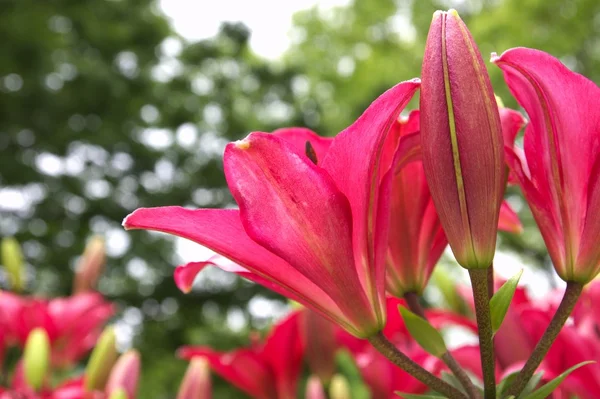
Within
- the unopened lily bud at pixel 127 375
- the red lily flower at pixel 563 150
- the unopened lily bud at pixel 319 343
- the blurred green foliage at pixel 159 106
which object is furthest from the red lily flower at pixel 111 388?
the blurred green foliage at pixel 159 106

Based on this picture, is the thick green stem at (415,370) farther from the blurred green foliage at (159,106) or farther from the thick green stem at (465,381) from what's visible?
the blurred green foliage at (159,106)

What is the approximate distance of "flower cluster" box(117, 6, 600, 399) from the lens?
0.30m

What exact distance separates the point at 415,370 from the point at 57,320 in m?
0.68

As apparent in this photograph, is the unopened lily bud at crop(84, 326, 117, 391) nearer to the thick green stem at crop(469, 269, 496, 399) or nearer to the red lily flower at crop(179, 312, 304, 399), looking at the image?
the red lily flower at crop(179, 312, 304, 399)

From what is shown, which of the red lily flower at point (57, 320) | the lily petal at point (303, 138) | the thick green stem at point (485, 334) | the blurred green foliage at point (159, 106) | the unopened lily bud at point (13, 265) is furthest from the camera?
the blurred green foliage at point (159, 106)

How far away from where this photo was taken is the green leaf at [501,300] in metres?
0.31

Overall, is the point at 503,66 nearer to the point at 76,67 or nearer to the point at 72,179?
the point at 76,67

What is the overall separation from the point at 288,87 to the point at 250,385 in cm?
712

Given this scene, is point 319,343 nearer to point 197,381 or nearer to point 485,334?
point 197,381

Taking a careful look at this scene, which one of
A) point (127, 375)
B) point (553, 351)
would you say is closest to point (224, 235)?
point (553, 351)

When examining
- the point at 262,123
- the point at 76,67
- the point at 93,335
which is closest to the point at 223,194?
the point at 262,123

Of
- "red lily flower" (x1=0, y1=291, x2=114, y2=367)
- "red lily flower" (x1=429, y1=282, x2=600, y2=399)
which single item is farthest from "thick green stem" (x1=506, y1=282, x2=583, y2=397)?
"red lily flower" (x1=0, y1=291, x2=114, y2=367)

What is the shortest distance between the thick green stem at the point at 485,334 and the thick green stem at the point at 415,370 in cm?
1

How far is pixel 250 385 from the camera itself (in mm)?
631
